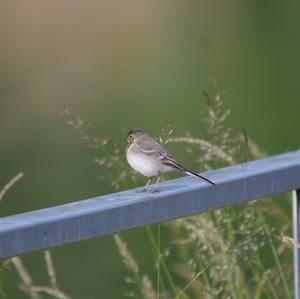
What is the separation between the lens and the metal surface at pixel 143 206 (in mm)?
2862

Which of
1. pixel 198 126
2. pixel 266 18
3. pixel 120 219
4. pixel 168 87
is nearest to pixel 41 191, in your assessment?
pixel 198 126

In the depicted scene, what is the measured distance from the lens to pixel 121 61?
770 inches

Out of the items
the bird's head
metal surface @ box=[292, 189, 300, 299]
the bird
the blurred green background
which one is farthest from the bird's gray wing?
the blurred green background

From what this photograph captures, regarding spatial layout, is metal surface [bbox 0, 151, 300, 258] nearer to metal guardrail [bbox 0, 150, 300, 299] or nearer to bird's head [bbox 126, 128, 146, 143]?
metal guardrail [bbox 0, 150, 300, 299]

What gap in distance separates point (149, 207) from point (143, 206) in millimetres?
31

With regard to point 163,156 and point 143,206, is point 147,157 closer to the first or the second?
point 163,156

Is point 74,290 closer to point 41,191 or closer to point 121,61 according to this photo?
point 41,191

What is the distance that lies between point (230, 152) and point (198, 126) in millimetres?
10316

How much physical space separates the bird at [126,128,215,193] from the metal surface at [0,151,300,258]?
119cm

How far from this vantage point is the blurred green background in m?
12.4

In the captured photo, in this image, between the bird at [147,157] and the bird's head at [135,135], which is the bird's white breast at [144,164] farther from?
the bird's head at [135,135]

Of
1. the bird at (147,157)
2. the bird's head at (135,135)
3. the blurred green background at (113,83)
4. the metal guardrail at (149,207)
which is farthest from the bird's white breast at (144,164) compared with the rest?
the blurred green background at (113,83)

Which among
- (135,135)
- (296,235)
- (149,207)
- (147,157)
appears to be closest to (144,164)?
(147,157)

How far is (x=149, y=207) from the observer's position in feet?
10.4
